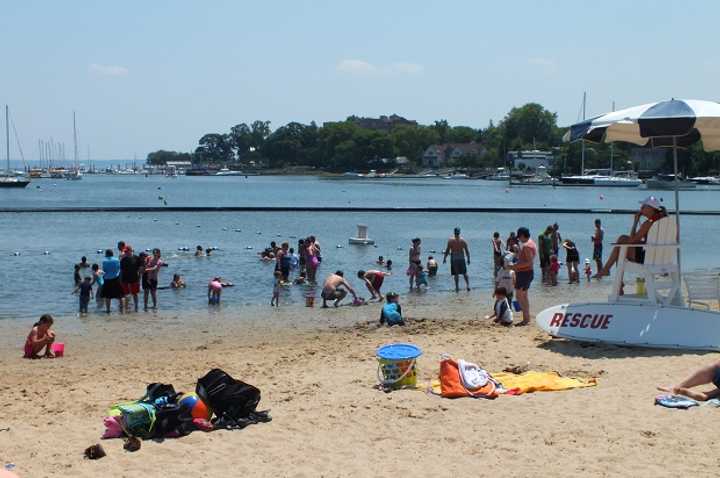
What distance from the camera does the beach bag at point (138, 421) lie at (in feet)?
24.6

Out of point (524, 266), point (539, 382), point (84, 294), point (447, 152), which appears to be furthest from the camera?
point (447, 152)

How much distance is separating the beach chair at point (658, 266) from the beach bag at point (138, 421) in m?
6.10

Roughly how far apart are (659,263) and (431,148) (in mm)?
188510

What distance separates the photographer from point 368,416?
26.5ft

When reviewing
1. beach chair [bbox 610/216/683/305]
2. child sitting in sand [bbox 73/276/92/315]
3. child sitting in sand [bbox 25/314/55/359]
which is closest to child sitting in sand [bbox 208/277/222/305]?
child sitting in sand [bbox 73/276/92/315]

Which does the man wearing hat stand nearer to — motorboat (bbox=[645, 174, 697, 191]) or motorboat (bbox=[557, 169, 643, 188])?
motorboat (bbox=[645, 174, 697, 191])

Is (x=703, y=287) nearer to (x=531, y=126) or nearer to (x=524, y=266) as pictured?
(x=524, y=266)

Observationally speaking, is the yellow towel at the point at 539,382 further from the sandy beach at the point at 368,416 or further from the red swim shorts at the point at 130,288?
the red swim shorts at the point at 130,288

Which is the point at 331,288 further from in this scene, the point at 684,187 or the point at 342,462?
the point at 684,187

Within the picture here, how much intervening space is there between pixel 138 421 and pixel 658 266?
662 cm

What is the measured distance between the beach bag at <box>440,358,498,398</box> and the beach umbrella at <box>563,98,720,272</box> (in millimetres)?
3694

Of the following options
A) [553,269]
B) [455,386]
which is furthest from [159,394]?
[553,269]

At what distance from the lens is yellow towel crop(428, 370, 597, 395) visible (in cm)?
877

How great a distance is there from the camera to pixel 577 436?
24.0ft
